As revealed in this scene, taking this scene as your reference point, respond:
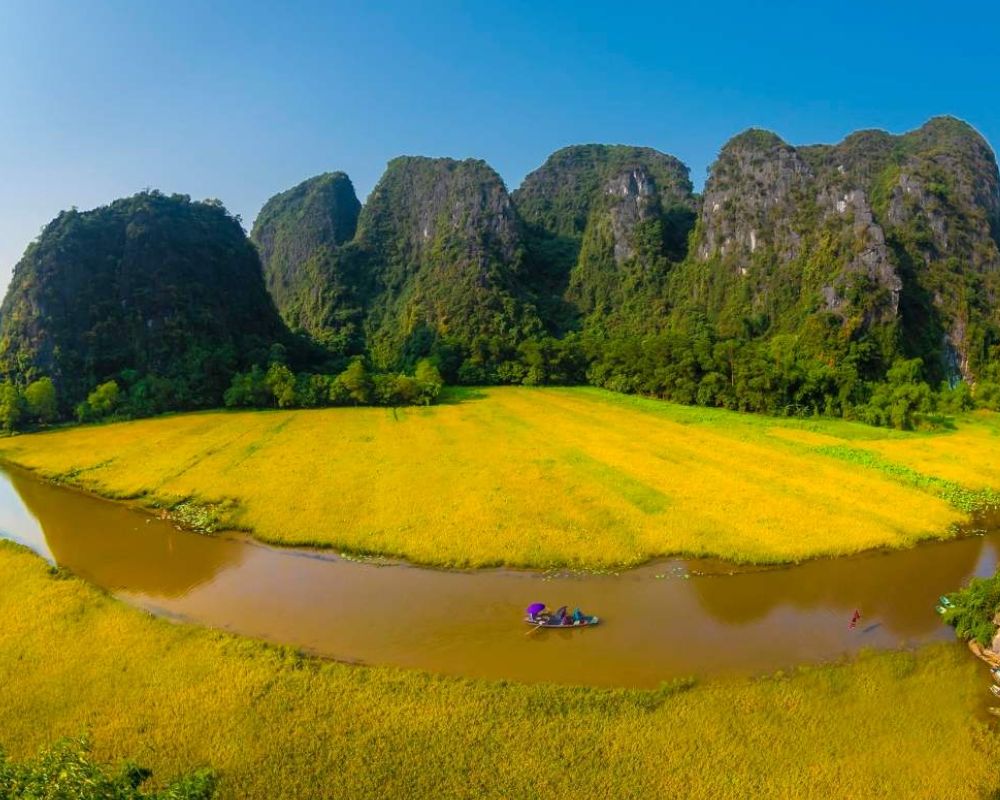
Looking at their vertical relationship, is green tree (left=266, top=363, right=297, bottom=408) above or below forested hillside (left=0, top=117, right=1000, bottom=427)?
below

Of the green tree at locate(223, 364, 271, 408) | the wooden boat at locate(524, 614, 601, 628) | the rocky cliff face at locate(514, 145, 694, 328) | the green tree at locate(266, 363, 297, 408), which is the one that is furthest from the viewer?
the rocky cliff face at locate(514, 145, 694, 328)

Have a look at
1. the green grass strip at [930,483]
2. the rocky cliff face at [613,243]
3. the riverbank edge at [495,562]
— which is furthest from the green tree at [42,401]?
the rocky cliff face at [613,243]

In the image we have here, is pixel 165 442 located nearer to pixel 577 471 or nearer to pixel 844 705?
pixel 577 471

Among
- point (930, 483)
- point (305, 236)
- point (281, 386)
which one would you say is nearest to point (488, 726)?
point (930, 483)

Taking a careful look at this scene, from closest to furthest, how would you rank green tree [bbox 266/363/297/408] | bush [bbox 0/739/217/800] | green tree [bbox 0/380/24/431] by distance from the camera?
bush [bbox 0/739/217/800] < green tree [bbox 0/380/24/431] < green tree [bbox 266/363/297/408]

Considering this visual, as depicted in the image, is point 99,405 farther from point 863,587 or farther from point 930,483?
point 930,483

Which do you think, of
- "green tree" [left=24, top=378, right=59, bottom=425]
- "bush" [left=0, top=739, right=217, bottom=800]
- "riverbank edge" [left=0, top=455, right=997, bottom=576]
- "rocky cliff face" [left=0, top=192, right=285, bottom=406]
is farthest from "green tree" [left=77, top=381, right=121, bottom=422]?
"bush" [left=0, top=739, right=217, bottom=800]

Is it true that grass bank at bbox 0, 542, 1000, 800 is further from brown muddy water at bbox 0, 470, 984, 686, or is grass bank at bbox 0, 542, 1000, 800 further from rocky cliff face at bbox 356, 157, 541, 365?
rocky cliff face at bbox 356, 157, 541, 365

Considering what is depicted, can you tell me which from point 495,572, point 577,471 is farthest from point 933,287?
point 495,572
